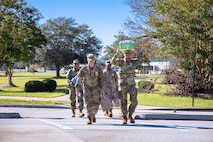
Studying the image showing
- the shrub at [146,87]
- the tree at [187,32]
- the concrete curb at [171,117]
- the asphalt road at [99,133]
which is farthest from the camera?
the shrub at [146,87]

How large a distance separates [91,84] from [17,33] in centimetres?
2547

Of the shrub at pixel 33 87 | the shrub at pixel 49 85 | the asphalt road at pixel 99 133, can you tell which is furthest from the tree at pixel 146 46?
the asphalt road at pixel 99 133

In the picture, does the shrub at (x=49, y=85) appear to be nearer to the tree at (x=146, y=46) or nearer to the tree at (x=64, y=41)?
the tree at (x=146, y=46)

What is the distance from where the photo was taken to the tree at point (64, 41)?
73000 mm

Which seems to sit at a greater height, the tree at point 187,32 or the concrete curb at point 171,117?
the tree at point 187,32

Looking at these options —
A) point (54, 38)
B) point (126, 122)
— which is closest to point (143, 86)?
point (126, 122)

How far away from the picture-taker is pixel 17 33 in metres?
34.4

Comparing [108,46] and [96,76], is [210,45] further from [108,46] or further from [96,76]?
[96,76]

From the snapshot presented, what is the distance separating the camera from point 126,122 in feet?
34.4

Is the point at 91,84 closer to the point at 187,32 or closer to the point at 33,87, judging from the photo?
the point at 187,32

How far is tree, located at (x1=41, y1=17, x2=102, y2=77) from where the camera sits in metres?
73.0

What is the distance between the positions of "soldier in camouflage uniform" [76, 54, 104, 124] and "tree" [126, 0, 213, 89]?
12837 mm

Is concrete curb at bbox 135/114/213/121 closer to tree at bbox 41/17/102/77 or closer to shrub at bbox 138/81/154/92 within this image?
shrub at bbox 138/81/154/92

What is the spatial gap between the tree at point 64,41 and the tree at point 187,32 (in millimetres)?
47373
